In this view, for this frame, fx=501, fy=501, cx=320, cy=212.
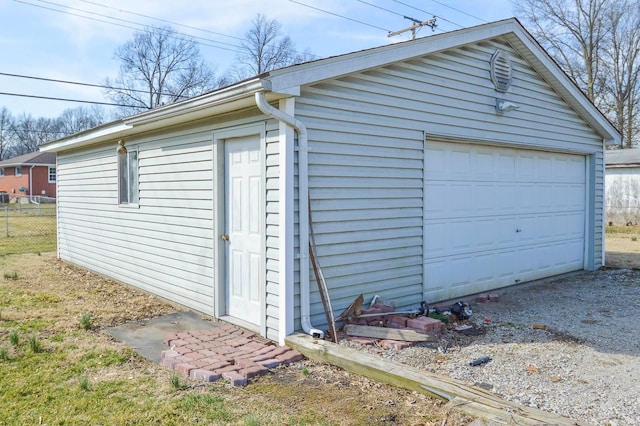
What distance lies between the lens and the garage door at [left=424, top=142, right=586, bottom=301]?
6.70 metres

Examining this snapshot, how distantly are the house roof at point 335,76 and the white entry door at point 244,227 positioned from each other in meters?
0.53

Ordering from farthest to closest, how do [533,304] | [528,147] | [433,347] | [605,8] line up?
[605,8] → [528,147] → [533,304] → [433,347]

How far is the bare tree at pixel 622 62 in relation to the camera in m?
26.9

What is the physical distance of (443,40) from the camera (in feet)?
20.5

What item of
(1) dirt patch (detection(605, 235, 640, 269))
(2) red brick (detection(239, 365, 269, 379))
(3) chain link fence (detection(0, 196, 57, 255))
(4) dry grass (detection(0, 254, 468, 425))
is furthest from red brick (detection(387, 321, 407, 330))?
(3) chain link fence (detection(0, 196, 57, 255))

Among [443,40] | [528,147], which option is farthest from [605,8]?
[443,40]

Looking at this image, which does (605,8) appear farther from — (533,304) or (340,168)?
(340,168)

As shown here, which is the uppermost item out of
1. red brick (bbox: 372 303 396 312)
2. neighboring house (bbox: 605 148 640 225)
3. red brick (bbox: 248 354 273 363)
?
neighboring house (bbox: 605 148 640 225)

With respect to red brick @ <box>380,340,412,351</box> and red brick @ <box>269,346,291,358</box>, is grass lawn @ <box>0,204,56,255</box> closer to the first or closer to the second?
red brick @ <box>269,346,291,358</box>

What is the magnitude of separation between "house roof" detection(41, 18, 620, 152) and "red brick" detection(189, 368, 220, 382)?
2.52 m

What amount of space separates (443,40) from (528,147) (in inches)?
109

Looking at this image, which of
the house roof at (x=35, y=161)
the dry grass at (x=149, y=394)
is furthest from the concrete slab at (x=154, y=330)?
the house roof at (x=35, y=161)

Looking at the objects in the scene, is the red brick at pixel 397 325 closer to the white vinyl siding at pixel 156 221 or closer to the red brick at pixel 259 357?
the red brick at pixel 259 357

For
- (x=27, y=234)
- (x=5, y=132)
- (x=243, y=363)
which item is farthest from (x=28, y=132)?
(x=243, y=363)
